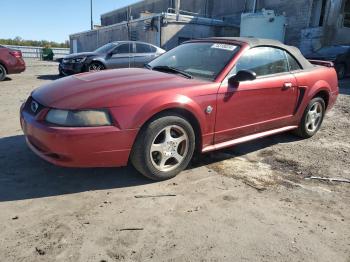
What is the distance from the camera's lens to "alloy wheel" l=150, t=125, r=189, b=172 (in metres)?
3.62

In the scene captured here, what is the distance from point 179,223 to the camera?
9.59 ft

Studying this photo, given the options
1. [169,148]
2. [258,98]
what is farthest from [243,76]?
[169,148]

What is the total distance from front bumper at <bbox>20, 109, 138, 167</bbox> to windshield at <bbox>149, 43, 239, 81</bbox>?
4.25 ft

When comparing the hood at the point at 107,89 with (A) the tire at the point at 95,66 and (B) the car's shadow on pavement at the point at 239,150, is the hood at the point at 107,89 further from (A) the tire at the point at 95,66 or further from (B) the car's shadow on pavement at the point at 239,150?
(A) the tire at the point at 95,66

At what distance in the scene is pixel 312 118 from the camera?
18.0 feet

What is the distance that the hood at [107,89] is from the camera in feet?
10.8

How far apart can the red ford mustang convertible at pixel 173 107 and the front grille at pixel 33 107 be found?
0.05 ft

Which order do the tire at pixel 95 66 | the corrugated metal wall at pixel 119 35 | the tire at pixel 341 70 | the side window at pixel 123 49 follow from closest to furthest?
the tire at pixel 95 66 → the side window at pixel 123 49 → the tire at pixel 341 70 → the corrugated metal wall at pixel 119 35

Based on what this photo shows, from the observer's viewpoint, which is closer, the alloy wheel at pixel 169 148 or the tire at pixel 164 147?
the tire at pixel 164 147

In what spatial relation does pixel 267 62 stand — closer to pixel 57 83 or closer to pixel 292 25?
pixel 57 83

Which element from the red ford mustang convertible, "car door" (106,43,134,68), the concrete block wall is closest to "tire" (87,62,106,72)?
"car door" (106,43,134,68)

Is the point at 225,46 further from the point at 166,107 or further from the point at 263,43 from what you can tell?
the point at 166,107

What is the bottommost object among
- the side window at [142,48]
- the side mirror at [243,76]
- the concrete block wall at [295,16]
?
the side mirror at [243,76]

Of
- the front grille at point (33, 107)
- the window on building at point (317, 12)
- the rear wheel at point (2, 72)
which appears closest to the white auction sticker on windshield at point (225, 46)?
the front grille at point (33, 107)
